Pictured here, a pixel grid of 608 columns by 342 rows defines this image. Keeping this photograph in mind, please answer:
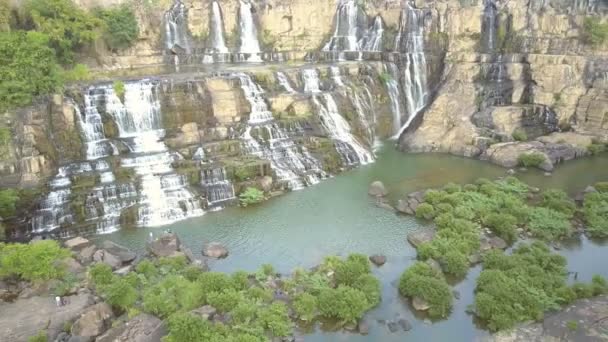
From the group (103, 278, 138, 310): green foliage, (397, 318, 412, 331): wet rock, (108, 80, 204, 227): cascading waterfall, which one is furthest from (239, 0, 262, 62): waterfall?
(397, 318, 412, 331): wet rock

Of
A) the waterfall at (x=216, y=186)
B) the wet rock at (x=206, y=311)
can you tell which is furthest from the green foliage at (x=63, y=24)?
the wet rock at (x=206, y=311)

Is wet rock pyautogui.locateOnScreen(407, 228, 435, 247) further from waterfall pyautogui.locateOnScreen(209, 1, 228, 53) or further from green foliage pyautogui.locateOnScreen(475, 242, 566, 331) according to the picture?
waterfall pyautogui.locateOnScreen(209, 1, 228, 53)

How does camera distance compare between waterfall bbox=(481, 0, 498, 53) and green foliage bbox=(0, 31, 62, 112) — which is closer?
green foliage bbox=(0, 31, 62, 112)

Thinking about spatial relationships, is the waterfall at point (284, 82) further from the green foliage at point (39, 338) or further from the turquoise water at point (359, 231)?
the green foliage at point (39, 338)

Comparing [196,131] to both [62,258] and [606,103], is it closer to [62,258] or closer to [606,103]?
[62,258]

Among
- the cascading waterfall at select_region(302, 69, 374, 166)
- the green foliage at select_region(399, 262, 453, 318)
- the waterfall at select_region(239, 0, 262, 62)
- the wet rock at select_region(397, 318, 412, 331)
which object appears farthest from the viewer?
the waterfall at select_region(239, 0, 262, 62)

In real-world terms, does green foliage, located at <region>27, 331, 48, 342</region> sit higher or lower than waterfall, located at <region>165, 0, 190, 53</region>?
lower

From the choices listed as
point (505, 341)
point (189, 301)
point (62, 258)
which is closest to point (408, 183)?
point (505, 341)
